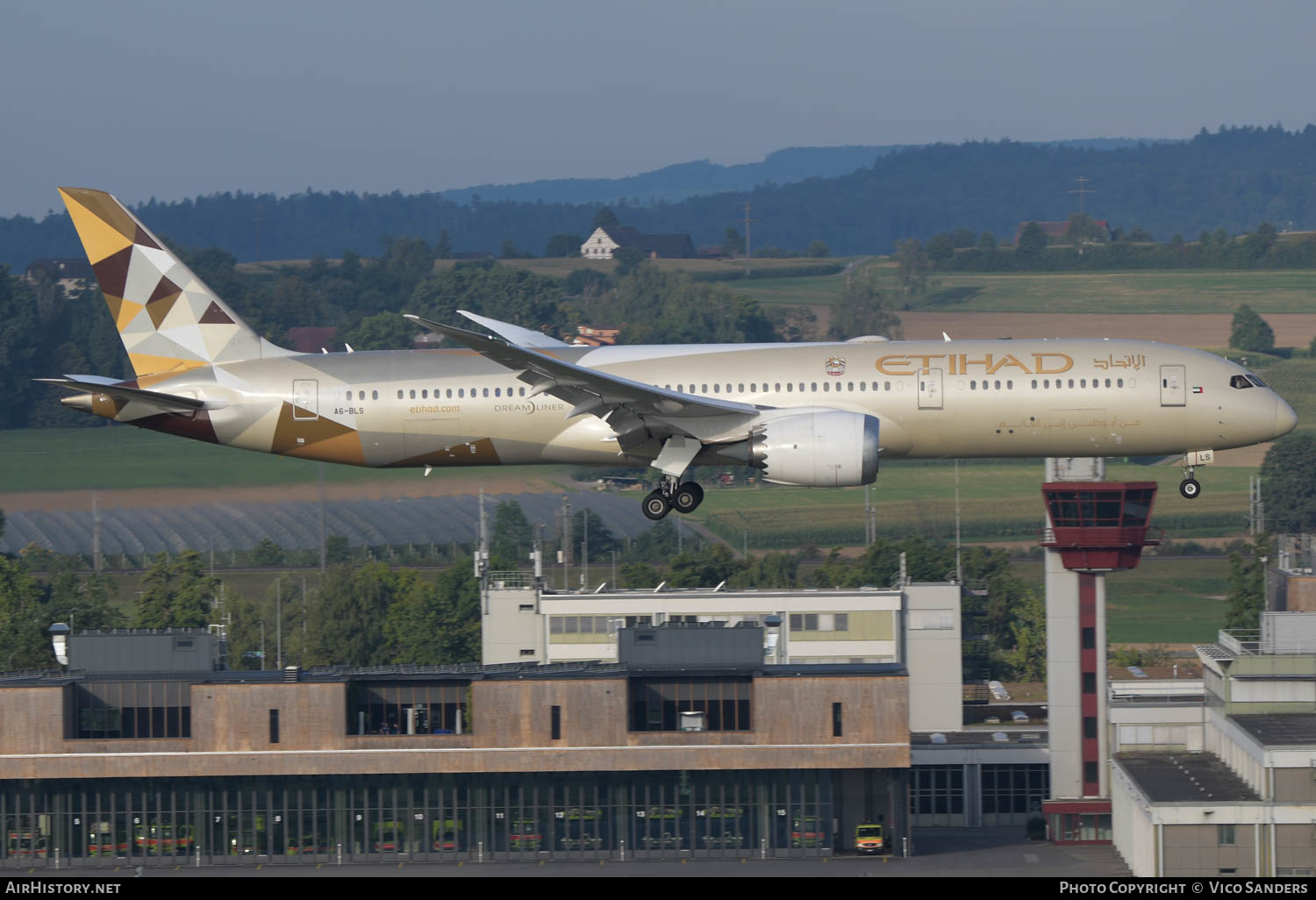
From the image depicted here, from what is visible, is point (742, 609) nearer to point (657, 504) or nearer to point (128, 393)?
point (657, 504)

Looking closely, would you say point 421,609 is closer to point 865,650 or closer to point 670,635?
point 865,650

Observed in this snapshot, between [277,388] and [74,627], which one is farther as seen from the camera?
[74,627]

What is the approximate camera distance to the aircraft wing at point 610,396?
43938mm

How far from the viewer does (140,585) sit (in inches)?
4333

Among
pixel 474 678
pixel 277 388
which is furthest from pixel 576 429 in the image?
pixel 474 678

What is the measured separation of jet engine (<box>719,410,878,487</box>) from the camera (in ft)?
149

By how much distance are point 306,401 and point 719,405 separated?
11336 millimetres

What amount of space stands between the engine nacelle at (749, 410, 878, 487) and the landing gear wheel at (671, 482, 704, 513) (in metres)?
2.77

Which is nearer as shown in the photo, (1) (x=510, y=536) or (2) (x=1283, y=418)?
(2) (x=1283, y=418)

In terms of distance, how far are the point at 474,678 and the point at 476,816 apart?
5.31 metres

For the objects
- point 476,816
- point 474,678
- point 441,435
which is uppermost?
point 441,435

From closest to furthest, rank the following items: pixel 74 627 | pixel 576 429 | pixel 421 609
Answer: pixel 576 429
pixel 74 627
pixel 421 609

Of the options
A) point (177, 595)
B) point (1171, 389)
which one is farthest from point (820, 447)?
point (177, 595)

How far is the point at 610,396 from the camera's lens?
4562cm
